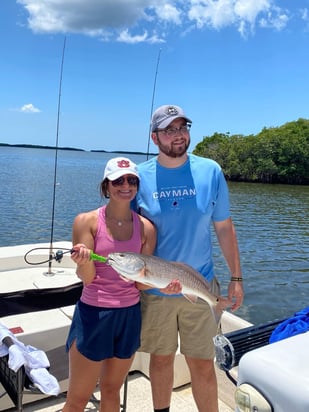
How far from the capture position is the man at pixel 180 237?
251cm

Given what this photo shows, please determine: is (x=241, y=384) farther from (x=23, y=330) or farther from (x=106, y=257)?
(x=23, y=330)

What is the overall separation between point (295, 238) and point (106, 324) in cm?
1811

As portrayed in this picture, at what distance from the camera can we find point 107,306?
7.36 feet

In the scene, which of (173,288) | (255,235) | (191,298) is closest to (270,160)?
→ (255,235)

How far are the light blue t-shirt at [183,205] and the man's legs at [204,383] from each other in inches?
21.1

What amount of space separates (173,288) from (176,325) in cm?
42

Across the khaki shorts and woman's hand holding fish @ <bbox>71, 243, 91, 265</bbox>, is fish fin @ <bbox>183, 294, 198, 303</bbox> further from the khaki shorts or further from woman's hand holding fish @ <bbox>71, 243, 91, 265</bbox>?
woman's hand holding fish @ <bbox>71, 243, 91, 265</bbox>

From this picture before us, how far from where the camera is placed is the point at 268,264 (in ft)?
46.8

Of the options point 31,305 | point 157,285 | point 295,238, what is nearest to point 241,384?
point 157,285

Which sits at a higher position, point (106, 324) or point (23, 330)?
point (106, 324)

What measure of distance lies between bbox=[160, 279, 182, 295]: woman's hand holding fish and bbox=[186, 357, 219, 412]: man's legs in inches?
21.3

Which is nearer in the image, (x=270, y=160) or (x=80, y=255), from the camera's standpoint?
(x=80, y=255)

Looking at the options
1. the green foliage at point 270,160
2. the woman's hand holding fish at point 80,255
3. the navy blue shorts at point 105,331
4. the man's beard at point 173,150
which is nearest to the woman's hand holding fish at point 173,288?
the navy blue shorts at point 105,331

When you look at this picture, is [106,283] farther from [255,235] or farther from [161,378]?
[255,235]
